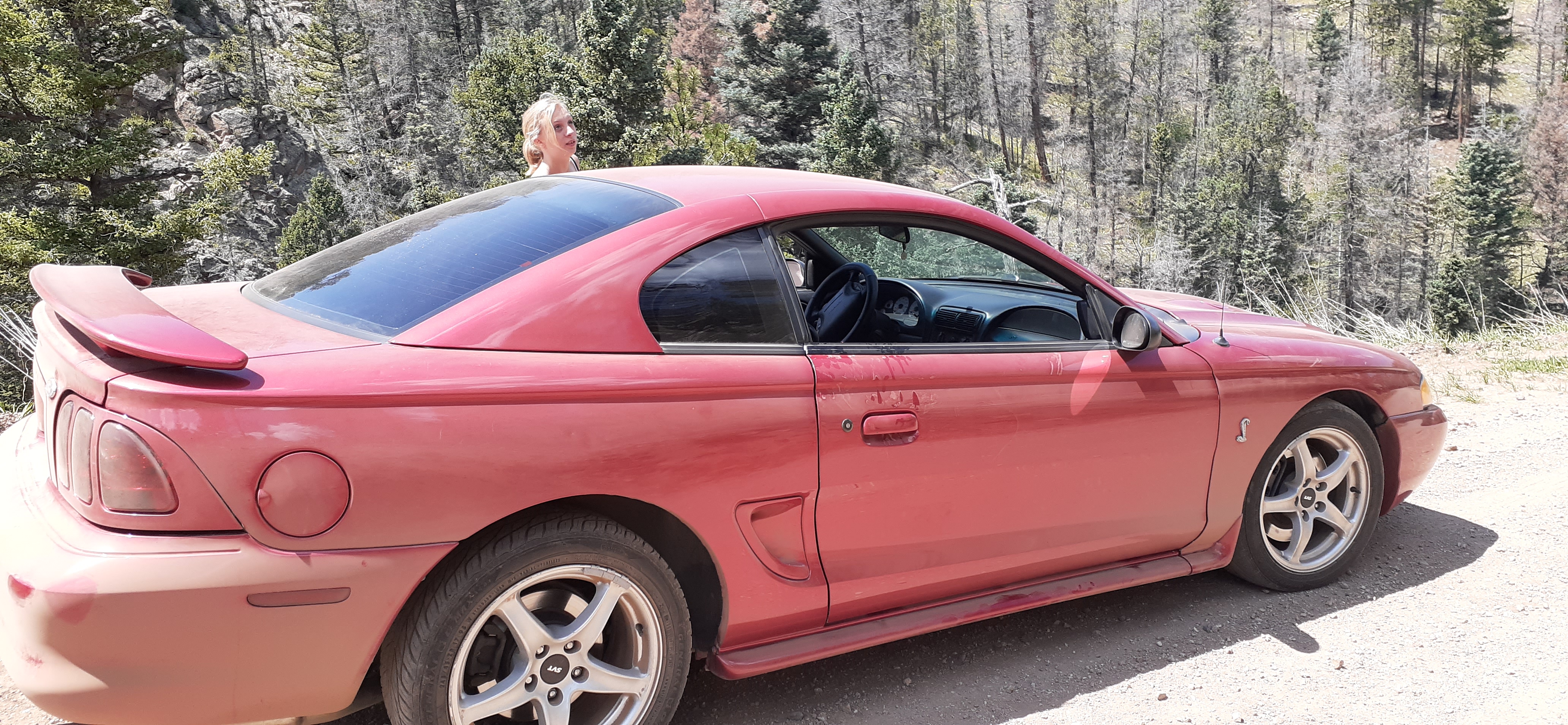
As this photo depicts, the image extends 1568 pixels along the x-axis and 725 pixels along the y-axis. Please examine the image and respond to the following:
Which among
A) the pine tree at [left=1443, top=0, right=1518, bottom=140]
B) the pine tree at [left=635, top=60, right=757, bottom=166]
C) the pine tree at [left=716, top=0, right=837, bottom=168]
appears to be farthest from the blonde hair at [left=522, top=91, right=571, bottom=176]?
the pine tree at [left=1443, top=0, right=1518, bottom=140]

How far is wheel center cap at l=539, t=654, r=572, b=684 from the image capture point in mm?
2203

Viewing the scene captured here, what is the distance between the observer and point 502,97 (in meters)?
48.2

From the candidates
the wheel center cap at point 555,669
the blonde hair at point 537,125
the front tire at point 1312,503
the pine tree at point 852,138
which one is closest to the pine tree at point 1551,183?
the pine tree at point 852,138

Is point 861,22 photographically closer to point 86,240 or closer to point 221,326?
point 86,240

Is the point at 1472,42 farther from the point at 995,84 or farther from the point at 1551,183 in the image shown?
the point at 995,84

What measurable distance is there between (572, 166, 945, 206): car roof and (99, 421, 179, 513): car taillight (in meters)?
1.33

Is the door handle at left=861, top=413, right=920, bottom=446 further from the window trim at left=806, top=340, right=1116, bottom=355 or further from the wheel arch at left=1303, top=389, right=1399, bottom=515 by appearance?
the wheel arch at left=1303, top=389, right=1399, bottom=515

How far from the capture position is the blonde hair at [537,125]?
15.4 feet

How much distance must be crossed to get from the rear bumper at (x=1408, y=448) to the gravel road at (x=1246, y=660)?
1.06 ft

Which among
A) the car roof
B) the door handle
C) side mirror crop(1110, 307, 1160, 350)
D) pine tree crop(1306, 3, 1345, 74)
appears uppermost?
pine tree crop(1306, 3, 1345, 74)

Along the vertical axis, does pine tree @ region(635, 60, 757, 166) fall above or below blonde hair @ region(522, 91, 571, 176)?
above

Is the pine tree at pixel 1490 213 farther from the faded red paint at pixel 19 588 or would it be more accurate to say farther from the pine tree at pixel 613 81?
the faded red paint at pixel 19 588

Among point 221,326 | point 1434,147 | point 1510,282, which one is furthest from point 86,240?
point 1434,147

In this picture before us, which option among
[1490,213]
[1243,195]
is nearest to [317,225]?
[1243,195]
